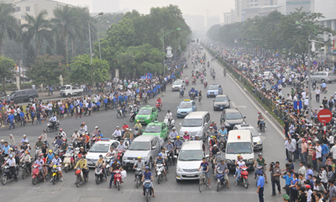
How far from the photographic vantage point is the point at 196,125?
2420cm

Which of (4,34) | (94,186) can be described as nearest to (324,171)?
(94,186)

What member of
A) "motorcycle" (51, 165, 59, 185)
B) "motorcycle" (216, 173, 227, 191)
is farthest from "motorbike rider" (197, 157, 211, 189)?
"motorcycle" (51, 165, 59, 185)

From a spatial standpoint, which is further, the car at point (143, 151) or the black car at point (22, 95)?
the black car at point (22, 95)

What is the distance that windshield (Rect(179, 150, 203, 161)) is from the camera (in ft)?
56.2

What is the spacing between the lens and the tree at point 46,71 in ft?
166

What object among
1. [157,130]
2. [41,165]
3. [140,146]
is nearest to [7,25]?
[157,130]

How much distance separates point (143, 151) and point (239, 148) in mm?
4840

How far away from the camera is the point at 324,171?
1353 cm

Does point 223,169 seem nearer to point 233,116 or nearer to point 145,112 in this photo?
point 233,116

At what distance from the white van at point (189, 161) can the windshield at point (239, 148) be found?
1423 millimetres

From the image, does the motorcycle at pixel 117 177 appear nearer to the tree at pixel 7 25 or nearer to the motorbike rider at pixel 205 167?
the motorbike rider at pixel 205 167

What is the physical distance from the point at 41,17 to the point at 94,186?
2068 inches

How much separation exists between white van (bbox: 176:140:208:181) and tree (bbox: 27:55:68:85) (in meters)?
37.2

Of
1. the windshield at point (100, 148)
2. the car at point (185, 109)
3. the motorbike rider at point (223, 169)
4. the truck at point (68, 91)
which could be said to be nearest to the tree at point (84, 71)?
the truck at point (68, 91)
